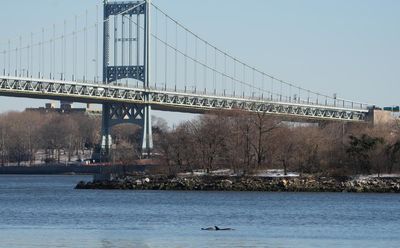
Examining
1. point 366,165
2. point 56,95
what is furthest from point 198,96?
point 366,165

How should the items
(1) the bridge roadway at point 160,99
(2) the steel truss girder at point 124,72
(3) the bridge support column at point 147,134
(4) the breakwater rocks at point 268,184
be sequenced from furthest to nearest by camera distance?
(3) the bridge support column at point 147,134 → (2) the steel truss girder at point 124,72 → (1) the bridge roadway at point 160,99 → (4) the breakwater rocks at point 268,184

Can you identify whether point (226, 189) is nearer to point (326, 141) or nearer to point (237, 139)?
point (237, 139)

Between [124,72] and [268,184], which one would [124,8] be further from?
[268,184]

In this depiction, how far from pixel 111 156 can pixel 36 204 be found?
4622cm

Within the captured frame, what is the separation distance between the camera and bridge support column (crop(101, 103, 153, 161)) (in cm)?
9512

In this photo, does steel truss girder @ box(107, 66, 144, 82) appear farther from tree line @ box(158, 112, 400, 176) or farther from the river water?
the river water

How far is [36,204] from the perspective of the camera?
51.0 m

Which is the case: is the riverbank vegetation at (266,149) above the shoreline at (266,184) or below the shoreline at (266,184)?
above

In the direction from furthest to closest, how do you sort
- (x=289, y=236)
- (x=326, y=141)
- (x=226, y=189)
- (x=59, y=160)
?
(x=59, y=160) → (x=326, y=141) → (x=226, y=189) → (x=289, y=236)

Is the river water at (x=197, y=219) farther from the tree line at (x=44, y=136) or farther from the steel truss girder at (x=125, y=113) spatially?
the tree line at (x=44, y=136)

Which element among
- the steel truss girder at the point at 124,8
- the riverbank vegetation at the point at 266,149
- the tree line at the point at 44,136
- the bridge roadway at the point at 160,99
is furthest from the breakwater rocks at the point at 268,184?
the tree line at the point at 44,136

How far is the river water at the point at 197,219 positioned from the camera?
33500 millimetres

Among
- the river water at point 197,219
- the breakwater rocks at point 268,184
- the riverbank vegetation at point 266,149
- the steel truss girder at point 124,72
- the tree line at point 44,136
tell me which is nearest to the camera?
the river water at point 197,219

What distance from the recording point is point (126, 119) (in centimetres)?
9638
